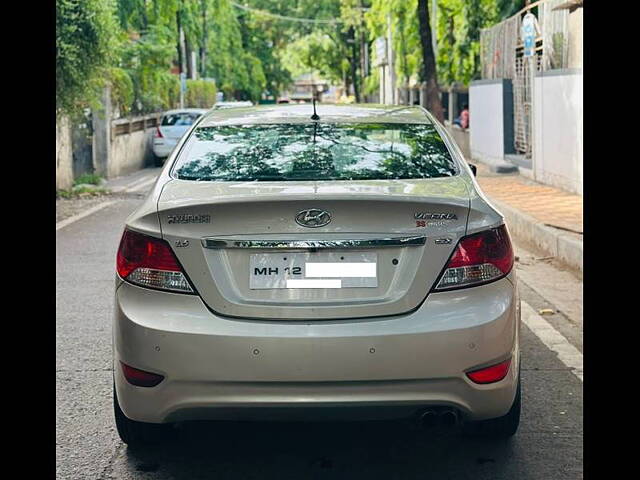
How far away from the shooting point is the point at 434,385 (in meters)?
4.04

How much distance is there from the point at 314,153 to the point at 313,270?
3.03 feet

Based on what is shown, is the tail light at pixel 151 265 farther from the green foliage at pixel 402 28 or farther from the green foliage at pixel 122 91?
the green foliage at pixel 402 28

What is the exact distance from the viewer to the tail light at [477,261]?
411 centimetres

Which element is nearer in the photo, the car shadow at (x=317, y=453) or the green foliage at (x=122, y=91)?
the car shadow at (x=317, y=453)

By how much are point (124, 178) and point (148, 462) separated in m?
19.6

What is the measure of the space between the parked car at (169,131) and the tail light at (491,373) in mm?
23179

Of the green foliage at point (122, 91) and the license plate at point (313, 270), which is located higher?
the green foliage at point (122, 91)

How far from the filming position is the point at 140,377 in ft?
13.7

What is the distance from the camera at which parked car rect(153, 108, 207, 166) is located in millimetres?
27219

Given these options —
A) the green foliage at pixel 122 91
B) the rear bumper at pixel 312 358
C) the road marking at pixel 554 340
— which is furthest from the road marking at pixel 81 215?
the rear bumper at pixel 312 358

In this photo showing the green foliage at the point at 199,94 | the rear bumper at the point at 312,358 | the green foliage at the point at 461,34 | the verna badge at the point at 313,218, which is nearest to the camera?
the rear bumper at the point at 312,358

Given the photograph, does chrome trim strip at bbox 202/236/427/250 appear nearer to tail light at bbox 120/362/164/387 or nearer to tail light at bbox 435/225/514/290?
tail light at bbox 435/225/514/290
